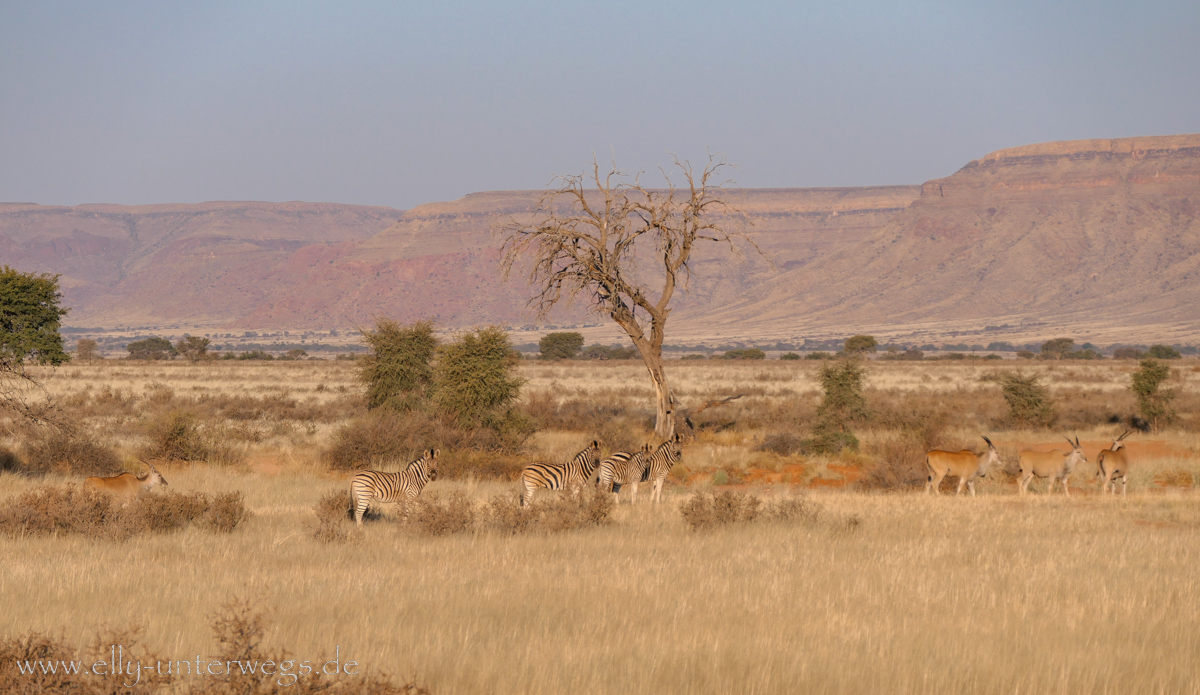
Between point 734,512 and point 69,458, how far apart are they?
13.8 meters

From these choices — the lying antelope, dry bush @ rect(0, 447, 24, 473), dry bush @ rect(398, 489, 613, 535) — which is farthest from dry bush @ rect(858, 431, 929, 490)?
dry bush @ rect(0, 447, 24, 473)

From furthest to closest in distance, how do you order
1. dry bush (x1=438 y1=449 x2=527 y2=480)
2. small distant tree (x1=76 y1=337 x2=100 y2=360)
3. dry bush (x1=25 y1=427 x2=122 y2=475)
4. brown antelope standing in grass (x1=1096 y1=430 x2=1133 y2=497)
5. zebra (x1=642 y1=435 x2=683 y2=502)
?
1. small distant tree (x1=76 y1=337 x2=100 y2=360)
2. dry bush (x1=438 y1=449 x2=527 y2=480)
3. dry bush (x1=25 y1=427 x2=122 y2=475)
4. brown antelope standing in grass (x1=1096 y1=430 x2=1133 y2=497)
5. zebra (x1=642 y1=435 x2=683 y2=502)

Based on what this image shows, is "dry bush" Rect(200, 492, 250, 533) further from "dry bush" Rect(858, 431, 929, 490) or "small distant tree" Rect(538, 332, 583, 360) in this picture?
"small distant tree" Rect(538, 332, 583, 360)

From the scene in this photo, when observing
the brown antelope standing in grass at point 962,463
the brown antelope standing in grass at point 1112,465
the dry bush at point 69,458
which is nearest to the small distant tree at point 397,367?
the dry bush at point 69,458

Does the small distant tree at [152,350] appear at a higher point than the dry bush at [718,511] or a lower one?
lower

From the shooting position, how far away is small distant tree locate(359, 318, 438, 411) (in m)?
29.1

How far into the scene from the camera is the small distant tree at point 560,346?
94231mm

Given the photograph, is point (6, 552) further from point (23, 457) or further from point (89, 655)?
point (23, 457)

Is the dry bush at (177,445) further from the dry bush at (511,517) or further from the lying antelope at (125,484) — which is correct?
the dry bush at (511,517)

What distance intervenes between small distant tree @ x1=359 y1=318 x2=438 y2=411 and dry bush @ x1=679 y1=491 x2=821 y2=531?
16073 millimetres

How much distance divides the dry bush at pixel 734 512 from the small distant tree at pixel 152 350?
88830 mm

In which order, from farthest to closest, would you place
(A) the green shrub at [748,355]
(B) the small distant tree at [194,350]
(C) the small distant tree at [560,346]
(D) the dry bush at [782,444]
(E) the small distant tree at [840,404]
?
(A) the green shrub at [748,355], (C) the small distant tree at [560,346], (B) the small distant tree at [194,350], (E) the small distant tree at [840,404], (D) the dry bush at [782,444]

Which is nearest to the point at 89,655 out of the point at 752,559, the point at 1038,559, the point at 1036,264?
the point at 752,559

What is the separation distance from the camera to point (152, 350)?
10225 cm
